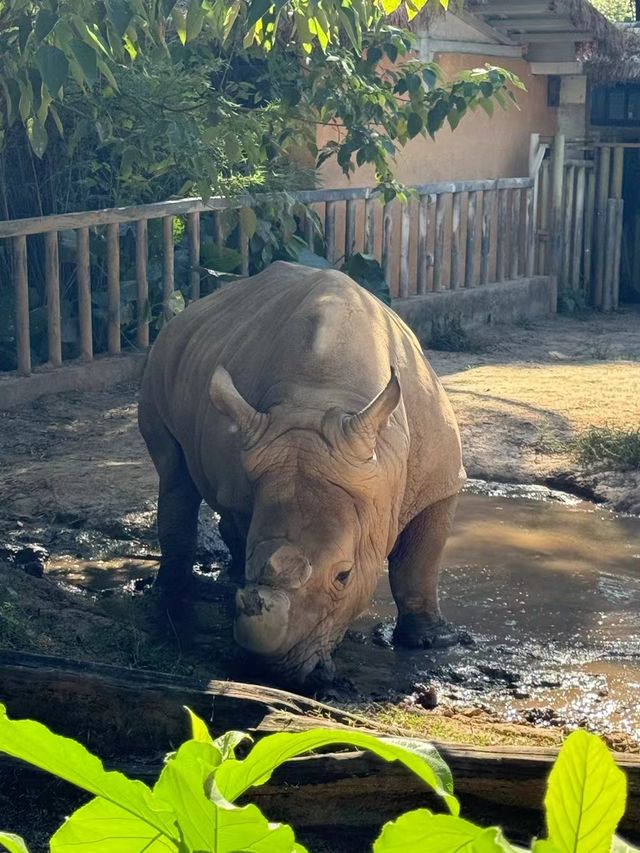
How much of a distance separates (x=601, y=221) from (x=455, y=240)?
2991 millimetres

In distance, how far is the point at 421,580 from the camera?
17.8 ft

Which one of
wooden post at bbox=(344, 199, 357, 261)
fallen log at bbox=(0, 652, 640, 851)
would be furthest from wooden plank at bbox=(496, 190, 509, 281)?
fallen log at bbox=(0, 652, 640, 851)

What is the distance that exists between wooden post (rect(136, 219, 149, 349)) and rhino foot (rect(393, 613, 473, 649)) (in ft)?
17.5

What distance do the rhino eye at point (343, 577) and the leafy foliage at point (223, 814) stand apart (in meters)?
3.68

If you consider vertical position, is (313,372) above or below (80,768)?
below

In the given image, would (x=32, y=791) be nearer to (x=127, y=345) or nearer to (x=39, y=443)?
(x=39, y=443)

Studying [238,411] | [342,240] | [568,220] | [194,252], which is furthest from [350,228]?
[238,411]

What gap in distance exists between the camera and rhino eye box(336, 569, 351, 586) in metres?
4.61

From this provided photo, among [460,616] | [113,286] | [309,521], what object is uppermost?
[113,286]

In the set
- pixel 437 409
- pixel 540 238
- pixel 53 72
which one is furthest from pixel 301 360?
pixel 540 238

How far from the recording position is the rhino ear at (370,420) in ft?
15.0

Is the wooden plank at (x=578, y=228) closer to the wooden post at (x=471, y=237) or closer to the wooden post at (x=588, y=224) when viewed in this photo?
the wooden post at (x=588, y=224)

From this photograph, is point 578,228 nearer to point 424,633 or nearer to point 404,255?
point 404,255

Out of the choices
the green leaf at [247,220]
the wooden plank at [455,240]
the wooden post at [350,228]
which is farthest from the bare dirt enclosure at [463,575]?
the wooden plank at [455,240]
